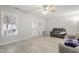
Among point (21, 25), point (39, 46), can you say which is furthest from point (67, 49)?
point (21, 25)

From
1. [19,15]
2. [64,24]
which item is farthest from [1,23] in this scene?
[64,24]

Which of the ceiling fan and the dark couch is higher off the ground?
the ceiling fan

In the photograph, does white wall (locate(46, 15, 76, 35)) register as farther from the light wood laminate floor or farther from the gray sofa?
the gray sofa

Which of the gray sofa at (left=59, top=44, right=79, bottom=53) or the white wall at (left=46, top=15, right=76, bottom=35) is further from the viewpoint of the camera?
the white wall at (left=46, top=15, right=76, bottom=35)

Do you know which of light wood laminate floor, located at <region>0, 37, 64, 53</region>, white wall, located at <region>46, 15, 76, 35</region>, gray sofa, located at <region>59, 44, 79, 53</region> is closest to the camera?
gray sofa, located at <region>59, 44, 79, 53</region>

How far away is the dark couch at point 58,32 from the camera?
11.4 feet

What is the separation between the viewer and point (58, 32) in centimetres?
367

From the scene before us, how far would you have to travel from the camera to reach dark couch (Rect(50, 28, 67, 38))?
349 centimetres

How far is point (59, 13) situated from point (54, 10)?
0.79ft

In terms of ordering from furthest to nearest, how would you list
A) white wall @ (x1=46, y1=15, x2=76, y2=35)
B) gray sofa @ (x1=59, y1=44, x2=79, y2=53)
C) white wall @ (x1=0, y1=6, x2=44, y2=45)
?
white wall @ (x1=0, y1=6, x2=44, y2=45)
white wall @ (x1=46, y1=15, x2=76, y2=35)
gray sofa @ (x1=59, y1=44, x2=79, y2=53)

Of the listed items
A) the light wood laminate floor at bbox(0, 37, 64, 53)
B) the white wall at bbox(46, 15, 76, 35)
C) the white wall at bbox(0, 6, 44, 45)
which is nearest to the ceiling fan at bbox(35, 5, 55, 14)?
the white wall at bbox(46, 15, 76, 35)

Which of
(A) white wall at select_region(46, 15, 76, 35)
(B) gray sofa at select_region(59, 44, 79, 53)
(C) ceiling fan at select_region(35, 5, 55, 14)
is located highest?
(C) ceiling fan at select_region(35, 5, 55, 14)

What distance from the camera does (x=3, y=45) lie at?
429 centimetres
